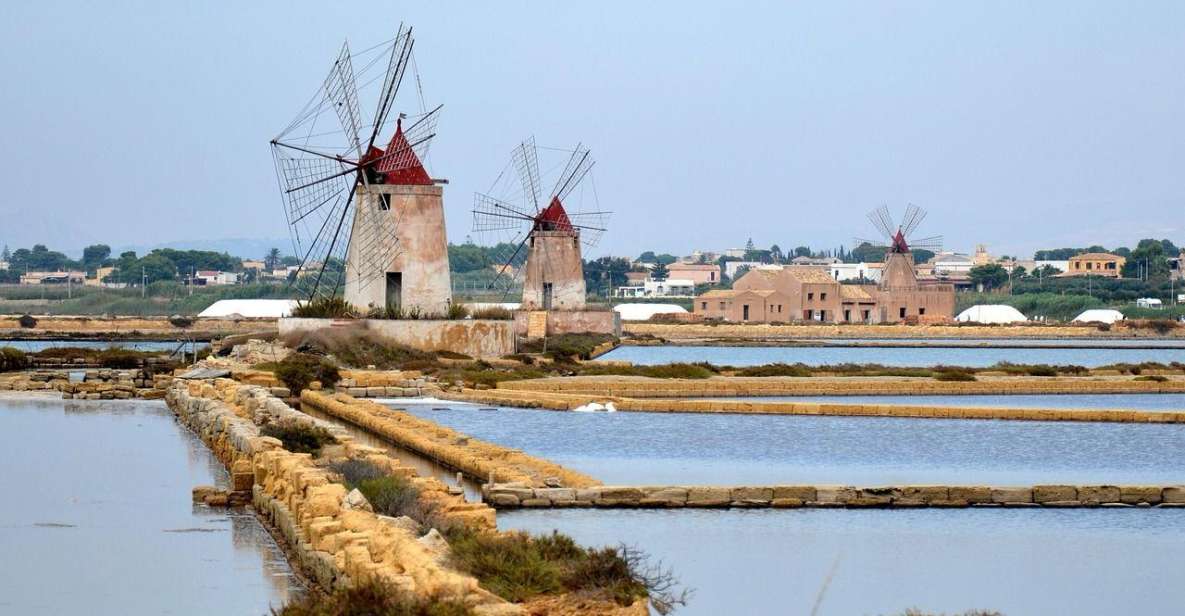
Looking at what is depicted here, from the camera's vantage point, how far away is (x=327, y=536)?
399 inches

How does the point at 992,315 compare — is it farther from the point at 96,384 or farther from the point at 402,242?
the point at 96,384

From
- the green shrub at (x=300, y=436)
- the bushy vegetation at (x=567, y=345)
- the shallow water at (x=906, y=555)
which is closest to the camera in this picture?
the shallow water at (x=906, y=555)

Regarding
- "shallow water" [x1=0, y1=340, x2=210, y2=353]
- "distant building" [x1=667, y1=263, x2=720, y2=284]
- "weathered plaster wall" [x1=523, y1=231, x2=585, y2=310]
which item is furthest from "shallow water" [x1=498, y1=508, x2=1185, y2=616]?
"distant building" [x1=667, y1=263, x2=720, y2=284]

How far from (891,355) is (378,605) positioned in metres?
45.6

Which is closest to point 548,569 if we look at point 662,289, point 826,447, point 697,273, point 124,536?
point 124,536

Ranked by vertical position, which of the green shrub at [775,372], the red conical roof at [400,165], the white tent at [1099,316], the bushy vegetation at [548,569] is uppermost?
the red conical roof at [400,165]

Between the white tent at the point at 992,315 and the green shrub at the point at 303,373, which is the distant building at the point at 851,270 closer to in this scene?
the white tent at the point at 992,315

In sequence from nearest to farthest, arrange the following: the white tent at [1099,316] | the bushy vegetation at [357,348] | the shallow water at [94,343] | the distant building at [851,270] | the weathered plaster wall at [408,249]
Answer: the bushy vegetation at [357,348], the weathered plaster wall at [408,249], the shallow water at [94,343], the white tent at [1099,316], the distant building at [851,270]

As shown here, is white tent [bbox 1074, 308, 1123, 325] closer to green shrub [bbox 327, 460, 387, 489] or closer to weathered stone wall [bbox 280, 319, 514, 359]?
weathered stone wall [bbox 280, 319, 514, 359]

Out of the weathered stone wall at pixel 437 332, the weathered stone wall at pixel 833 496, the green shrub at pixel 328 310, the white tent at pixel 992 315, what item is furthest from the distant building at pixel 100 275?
the weathered stone wall at pixel 833 496

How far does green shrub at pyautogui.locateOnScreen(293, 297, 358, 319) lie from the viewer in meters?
34.2

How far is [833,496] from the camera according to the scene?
14.8 metres

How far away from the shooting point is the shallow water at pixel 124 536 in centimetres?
1059

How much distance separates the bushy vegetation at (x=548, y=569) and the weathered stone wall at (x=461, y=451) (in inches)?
182
